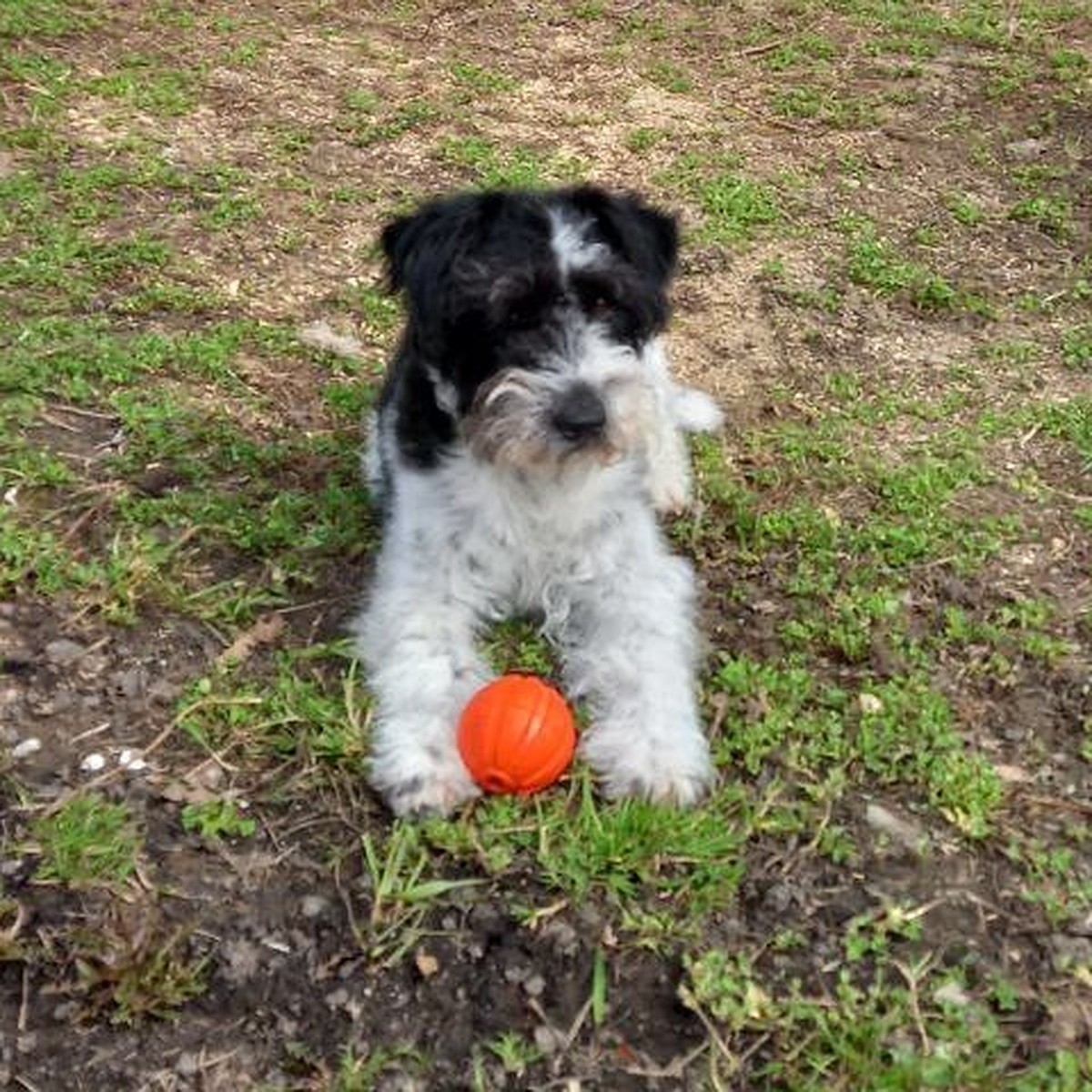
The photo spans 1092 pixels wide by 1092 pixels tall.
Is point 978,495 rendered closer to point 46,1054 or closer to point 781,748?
point 781,748

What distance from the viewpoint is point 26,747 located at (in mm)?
3654

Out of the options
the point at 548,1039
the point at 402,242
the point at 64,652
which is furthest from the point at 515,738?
the point at 402,242

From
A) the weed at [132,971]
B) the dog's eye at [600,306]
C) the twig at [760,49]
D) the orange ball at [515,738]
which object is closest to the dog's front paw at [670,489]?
the dog's eye at [600,306]

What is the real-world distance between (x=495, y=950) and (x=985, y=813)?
4.36 ft

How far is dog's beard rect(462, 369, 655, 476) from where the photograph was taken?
147 inches

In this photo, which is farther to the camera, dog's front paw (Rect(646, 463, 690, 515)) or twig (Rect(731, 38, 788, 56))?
twig (Rect(731, 38, 788, 56))

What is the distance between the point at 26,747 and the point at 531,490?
1.56m

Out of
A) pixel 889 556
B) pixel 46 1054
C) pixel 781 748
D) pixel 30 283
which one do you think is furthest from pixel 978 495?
pixel 30 283

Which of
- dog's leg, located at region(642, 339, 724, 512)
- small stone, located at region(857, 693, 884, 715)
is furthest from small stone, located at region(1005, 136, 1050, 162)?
small stone, located at region(857, 693, 884, 715)

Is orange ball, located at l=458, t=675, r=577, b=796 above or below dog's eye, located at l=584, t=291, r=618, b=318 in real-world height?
below

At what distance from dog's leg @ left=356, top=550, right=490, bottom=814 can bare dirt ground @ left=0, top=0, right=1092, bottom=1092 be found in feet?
0.35

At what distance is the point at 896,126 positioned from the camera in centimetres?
776

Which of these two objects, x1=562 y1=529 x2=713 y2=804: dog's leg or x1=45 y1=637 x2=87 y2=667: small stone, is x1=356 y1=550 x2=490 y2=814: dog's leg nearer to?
x1=562 y1=529 x2=713 y2=804: dog's leg

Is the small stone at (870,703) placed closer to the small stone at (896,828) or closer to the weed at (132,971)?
the small stone at (896,828)
